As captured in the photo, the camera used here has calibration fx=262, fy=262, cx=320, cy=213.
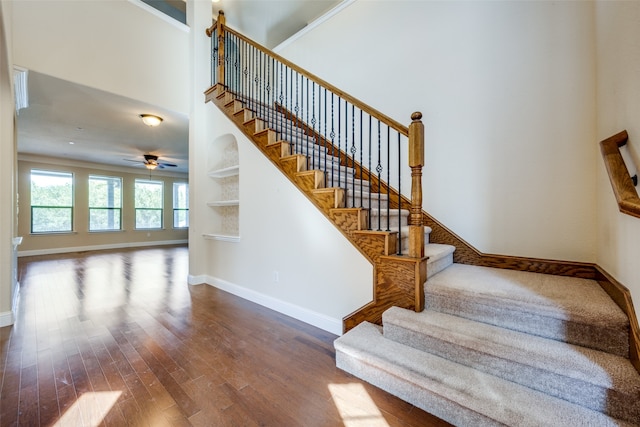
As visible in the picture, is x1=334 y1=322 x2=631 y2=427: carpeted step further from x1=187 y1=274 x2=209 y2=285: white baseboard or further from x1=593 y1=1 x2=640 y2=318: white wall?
x1=187 y1=274 x2=209 y2=285: white baseboard

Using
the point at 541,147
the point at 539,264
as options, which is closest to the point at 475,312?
the point at 539,264

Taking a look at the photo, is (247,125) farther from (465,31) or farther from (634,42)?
(634,42)

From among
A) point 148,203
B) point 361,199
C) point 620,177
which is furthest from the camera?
point 148,203

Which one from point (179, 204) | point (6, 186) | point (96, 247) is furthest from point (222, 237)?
point (179, 204)

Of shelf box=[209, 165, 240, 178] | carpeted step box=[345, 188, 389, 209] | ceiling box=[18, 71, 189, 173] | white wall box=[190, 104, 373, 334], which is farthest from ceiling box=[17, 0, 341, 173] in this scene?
carpeted step box=[345, 188, 389, 209]

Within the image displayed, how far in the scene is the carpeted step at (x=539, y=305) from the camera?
4.45ft

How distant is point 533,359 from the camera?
1326 mm

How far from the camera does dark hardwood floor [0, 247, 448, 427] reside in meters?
1.41

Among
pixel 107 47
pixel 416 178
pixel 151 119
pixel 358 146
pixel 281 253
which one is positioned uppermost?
pixel 107 47

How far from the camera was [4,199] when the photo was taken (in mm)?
2525

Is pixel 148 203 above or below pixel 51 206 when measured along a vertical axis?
above

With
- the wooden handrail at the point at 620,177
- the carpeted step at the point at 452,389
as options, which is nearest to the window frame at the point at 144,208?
the carpeted step at the point at 452,389

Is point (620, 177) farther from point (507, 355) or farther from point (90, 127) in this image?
point (90, 127)

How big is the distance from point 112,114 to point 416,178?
183 inches
